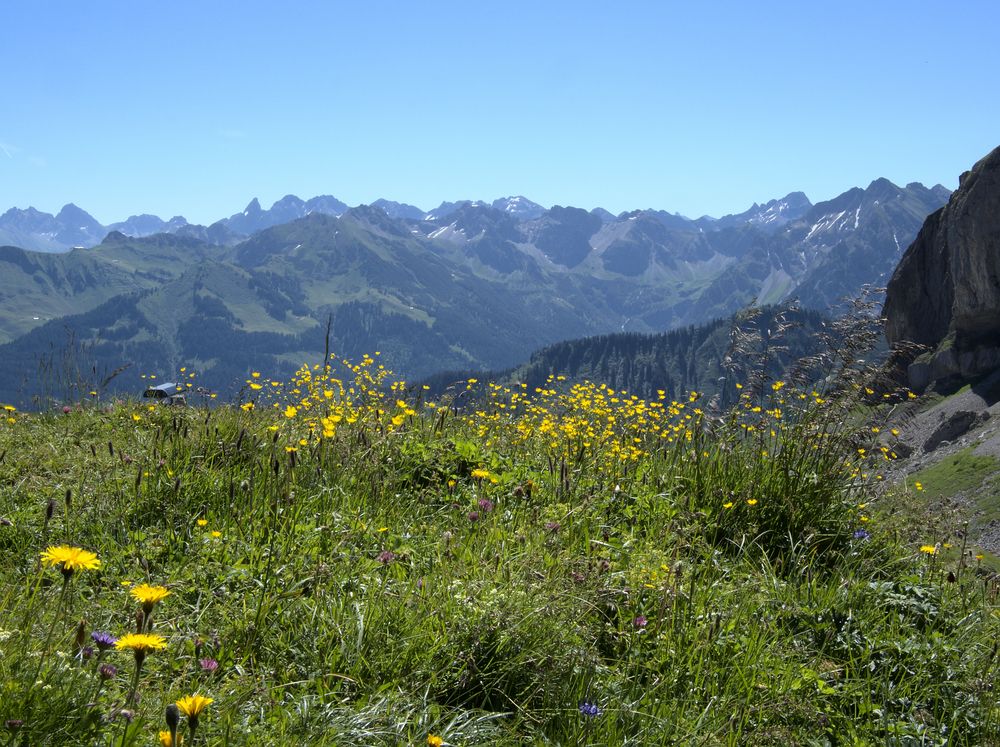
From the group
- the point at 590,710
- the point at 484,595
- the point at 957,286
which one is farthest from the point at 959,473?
the point at 590,710

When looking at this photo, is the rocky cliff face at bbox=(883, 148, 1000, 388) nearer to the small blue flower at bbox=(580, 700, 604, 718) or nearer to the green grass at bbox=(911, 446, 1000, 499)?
the green grass at bbox=(911, 446, 1000, 499)

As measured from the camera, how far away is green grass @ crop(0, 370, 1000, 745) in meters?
→ 3.45

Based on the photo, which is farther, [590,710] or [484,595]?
[484,595]

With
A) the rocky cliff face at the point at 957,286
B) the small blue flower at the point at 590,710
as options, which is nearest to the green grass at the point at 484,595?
the small blue flower at the point at 590,710

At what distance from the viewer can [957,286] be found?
116000mm

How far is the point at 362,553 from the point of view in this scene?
4902 mm

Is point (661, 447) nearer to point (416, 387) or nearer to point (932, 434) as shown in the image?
point (416, 387)

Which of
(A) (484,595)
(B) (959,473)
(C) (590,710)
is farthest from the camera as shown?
(B) (959,473)

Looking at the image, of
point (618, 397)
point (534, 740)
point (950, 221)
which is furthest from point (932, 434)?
point (534, 740)

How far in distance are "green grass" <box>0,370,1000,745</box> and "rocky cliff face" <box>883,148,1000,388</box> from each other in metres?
111

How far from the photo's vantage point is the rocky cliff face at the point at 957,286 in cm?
11006

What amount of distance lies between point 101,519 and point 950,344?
141315 mm

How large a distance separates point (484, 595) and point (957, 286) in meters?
133

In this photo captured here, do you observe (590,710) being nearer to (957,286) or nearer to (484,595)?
(484,595)
